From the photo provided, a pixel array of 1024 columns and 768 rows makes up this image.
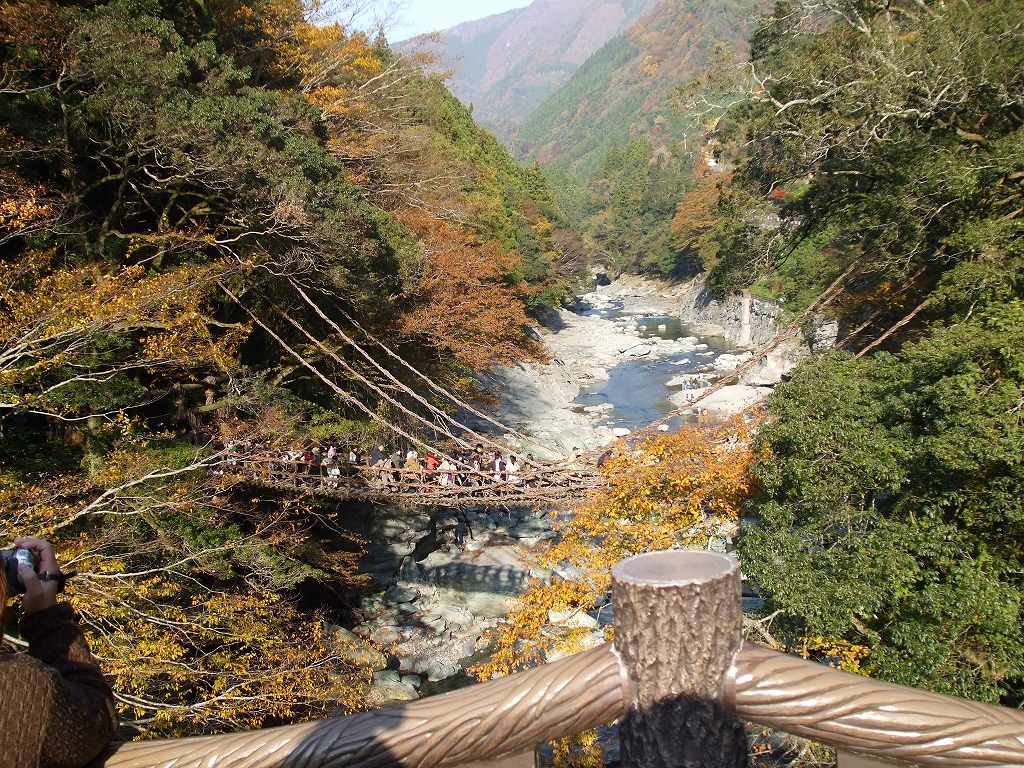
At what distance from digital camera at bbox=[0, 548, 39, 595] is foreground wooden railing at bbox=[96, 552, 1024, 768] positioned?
0.30 metres

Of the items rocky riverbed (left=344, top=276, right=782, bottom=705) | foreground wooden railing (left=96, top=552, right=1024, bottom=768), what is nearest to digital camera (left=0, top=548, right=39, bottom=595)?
foreground wooden railing (left=96, top=552, right=1024, bottom=768)

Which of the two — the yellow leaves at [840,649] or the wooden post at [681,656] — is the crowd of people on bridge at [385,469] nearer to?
the yellow leaves at [840,649]

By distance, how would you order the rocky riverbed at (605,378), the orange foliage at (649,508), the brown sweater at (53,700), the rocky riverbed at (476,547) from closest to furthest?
the brown sweater at (53,700) → the orange foliage at (649,508) → the rocky riverbed at (476,547) → the rocky riverbed at (605,378)

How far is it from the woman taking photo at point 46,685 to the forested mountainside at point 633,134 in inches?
317

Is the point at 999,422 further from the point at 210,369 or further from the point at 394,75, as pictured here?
the point at 394,75

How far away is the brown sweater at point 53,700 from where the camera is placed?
2.72ft

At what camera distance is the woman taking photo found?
83 cm

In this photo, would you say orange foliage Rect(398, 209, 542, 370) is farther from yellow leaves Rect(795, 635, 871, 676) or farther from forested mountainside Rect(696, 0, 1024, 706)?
yellow leaves Rect(795, 635, 871, 676)

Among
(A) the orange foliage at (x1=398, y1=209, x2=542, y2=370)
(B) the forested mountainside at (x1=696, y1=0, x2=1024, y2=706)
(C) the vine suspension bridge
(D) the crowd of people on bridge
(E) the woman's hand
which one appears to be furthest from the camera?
(A) the orange foliage at (x1=398, y1=209, x2=542, y2=370)

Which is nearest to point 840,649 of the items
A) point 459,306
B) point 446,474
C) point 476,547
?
point 446,474

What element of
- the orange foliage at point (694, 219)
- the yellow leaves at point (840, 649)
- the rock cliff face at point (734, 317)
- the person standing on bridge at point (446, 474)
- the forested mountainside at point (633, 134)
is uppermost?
the forested mountainside at point (633, 134)

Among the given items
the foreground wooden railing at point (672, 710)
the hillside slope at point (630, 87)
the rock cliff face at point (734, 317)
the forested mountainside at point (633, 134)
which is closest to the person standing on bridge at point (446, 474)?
the forested mountainside at point (633, 134)

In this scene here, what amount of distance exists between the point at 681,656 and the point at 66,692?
860 mm

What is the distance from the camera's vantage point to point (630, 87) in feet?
309
